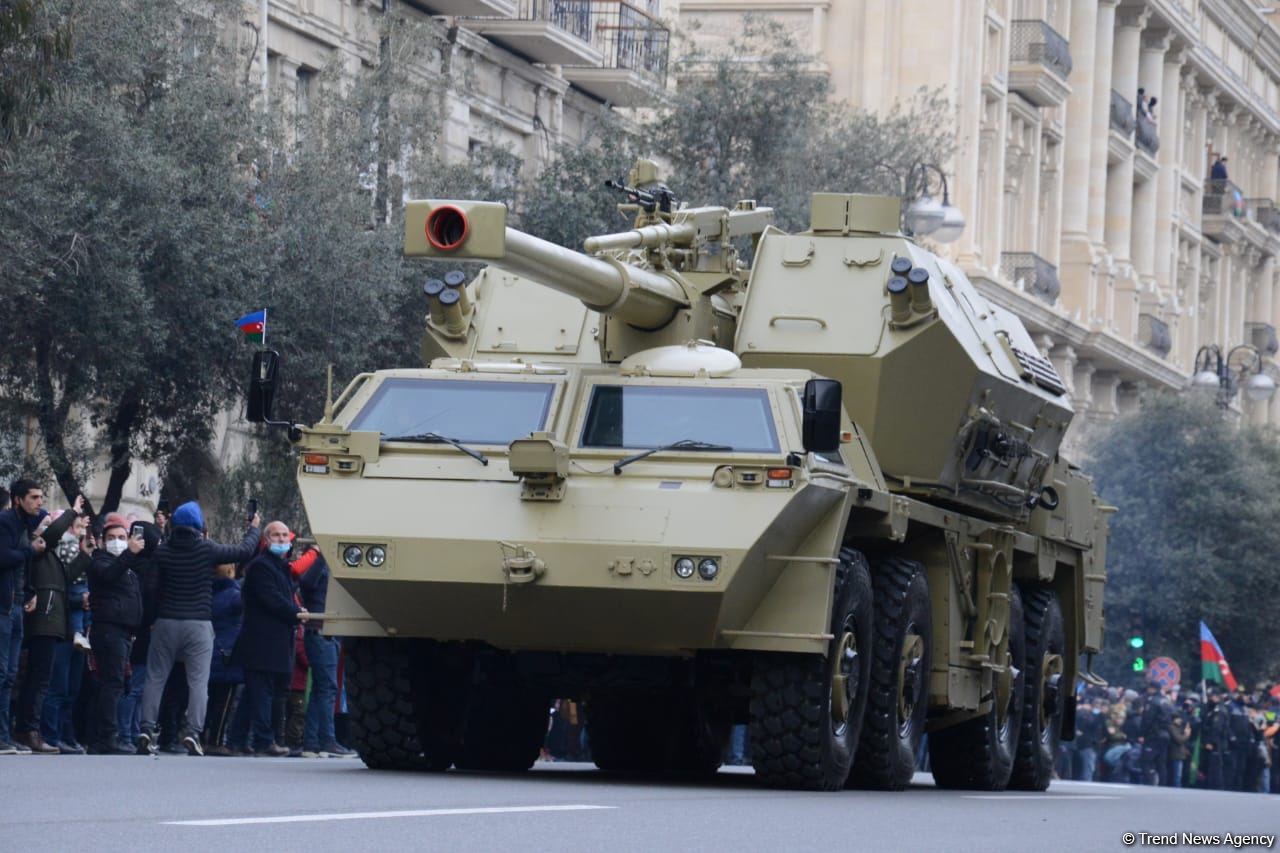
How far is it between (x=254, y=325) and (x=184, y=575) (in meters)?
3.48

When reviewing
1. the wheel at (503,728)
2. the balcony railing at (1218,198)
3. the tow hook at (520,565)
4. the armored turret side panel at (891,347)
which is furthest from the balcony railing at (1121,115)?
the tow hook at (520,565)

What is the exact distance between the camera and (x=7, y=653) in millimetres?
16984

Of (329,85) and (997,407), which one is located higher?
(329,85)

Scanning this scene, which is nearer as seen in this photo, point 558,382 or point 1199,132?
point 558,382

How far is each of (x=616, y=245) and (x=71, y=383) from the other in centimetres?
707

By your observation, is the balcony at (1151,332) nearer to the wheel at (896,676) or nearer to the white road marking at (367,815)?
the wheel at (896,676)

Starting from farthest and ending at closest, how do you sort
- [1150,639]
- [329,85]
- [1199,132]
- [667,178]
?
[1199,132] → [1150,639] → [667,178] → [329,85]

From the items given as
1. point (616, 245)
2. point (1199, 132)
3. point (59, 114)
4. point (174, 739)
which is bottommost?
point (174, 739)

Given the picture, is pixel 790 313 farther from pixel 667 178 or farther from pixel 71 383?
pixel 667 178

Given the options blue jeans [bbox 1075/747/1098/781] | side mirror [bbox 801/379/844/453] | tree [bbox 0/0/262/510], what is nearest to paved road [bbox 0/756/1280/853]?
side mirror [bbox 801/379/844/453]

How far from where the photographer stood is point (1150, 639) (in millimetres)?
48688

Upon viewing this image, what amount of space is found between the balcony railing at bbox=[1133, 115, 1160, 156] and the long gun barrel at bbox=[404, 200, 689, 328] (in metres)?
47.7

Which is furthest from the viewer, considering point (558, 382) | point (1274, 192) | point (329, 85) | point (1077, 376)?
point (1274, 192)

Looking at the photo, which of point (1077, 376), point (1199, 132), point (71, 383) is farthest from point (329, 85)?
point (1199, 132)
